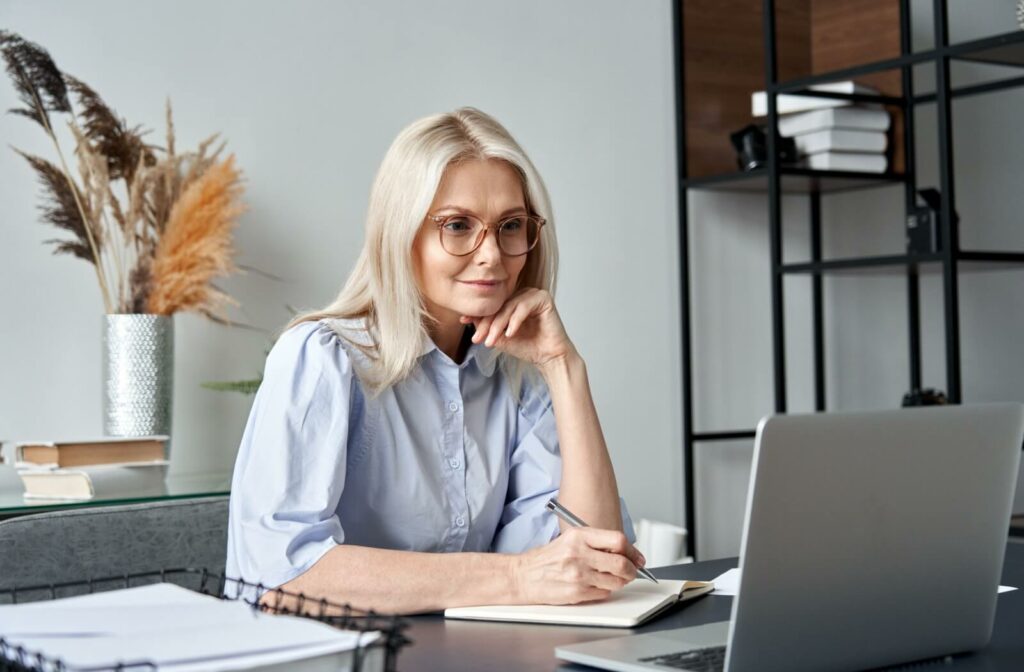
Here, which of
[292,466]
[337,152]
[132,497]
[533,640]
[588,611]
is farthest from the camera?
[337,152]

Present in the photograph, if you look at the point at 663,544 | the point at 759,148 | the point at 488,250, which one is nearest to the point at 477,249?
the point at 488,250

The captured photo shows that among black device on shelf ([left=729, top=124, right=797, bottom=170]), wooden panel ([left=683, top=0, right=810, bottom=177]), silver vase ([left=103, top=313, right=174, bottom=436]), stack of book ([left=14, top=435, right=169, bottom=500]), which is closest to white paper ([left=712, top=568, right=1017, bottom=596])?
stack of book ([left=14, top=435, right=169, bottom=500])

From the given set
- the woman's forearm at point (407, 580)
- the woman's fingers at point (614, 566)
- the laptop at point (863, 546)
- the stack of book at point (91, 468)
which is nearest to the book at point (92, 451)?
the stack of book at point (91, 468)

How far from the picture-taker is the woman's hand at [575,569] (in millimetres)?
1232

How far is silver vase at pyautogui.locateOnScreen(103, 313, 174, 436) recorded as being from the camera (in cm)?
222

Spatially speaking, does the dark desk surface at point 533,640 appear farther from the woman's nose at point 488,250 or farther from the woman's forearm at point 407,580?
the woman's nose at point 488,250

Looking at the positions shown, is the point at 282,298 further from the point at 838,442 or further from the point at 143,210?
the point at 838,442

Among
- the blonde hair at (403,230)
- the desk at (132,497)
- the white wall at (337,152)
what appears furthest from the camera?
the white wall at (337,152)

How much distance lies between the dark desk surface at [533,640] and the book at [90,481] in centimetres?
98

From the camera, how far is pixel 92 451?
206 cm

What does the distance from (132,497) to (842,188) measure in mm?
2260

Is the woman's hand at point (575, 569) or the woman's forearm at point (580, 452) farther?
the woman's forearm at point (580, 452)

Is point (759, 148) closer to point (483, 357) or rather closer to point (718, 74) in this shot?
point (718, 74)

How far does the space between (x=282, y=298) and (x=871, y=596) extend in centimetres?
192
